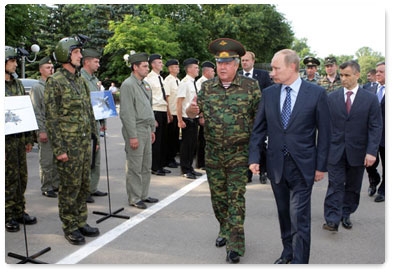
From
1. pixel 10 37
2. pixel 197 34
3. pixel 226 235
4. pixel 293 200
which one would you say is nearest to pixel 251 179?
pixel 226 235

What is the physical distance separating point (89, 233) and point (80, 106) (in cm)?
148

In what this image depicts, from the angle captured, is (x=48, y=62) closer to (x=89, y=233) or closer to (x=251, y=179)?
(x=89, y=233)

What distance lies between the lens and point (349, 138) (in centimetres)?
511

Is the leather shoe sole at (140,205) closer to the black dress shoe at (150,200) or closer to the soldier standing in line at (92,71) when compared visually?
the black dress shoe at (150,200)

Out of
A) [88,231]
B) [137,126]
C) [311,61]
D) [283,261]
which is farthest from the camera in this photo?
[311,61]

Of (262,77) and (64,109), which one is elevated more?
(262,77)

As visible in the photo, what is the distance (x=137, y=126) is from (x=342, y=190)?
9.46 feet

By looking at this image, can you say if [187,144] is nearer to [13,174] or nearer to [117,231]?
[117,231]

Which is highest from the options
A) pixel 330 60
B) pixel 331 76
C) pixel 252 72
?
pixel 330 60

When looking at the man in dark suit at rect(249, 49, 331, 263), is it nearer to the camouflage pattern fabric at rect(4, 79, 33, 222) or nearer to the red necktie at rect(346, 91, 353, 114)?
the red necktie at rect(346, 91, 353, 114)

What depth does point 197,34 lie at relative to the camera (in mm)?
18766

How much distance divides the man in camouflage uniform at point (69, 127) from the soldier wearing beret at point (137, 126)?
3.39ft

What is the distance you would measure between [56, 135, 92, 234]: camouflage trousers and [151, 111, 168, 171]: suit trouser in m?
3.25

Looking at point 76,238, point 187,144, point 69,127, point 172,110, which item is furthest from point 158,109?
point 76,238
